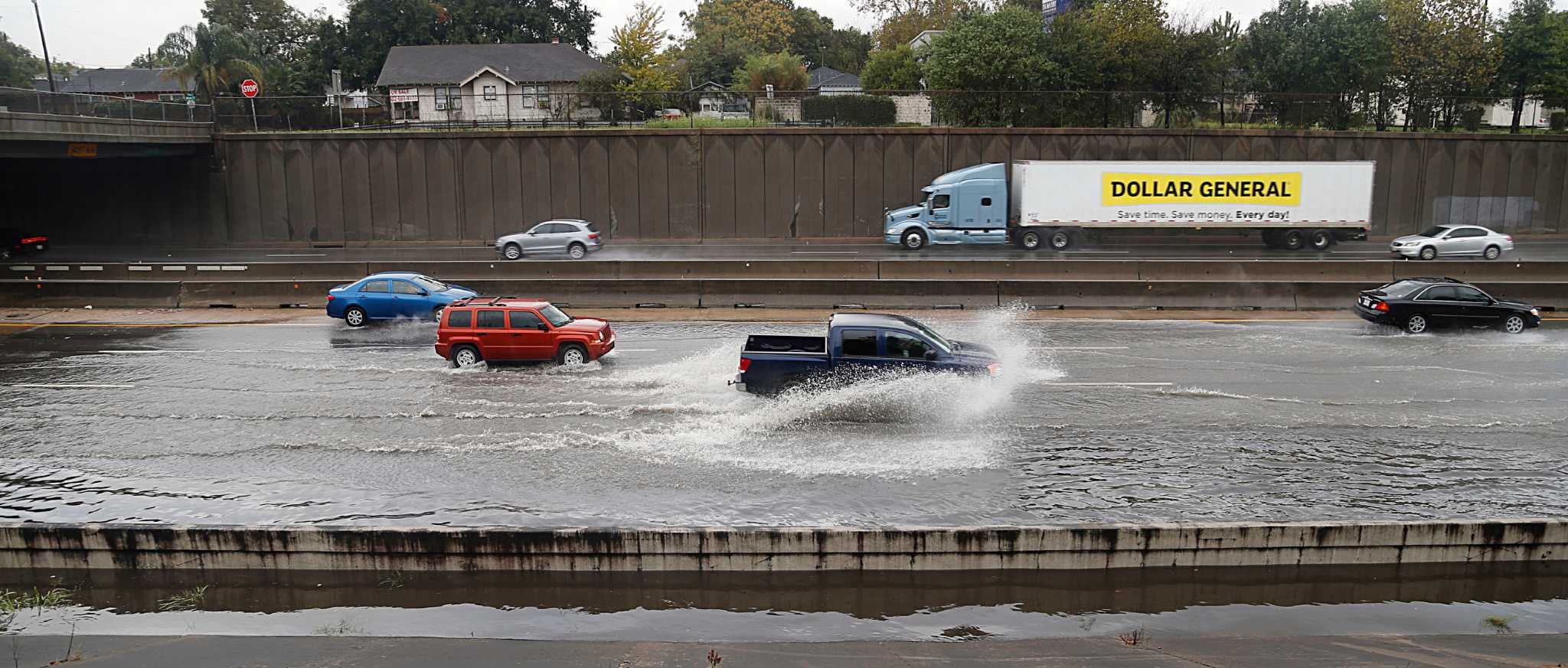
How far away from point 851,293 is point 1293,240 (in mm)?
19758

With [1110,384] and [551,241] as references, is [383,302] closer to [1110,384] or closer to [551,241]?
[551,241]

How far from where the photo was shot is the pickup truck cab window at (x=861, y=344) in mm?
15266

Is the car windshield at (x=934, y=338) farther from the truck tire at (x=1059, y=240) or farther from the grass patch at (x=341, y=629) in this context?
the truck tire at (x=1059, y=240)

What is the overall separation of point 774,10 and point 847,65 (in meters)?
8.35

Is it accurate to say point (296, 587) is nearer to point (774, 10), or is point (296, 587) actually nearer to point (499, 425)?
point (499, 425)

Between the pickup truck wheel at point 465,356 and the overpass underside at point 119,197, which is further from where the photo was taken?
the overpass underside at point 119,197

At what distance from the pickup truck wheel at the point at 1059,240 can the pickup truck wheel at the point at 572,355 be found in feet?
70.3

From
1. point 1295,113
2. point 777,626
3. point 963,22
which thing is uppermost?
point 963,22

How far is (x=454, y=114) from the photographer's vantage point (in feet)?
149

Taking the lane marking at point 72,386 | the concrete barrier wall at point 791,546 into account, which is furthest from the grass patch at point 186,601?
the lane marking at point 72,386

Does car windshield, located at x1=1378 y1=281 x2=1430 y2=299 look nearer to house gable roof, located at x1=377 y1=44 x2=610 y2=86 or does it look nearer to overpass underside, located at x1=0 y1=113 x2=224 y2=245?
overpass underside, located at x1=0 y1=113 x2=224 y2=245

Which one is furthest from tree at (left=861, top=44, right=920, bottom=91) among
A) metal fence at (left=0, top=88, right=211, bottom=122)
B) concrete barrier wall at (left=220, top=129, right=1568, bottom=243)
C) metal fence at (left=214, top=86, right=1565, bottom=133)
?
metal fence at (left=0, top=88, right=211, bottom=122)

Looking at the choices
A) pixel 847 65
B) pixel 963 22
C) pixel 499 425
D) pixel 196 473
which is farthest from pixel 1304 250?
pixel 847 65

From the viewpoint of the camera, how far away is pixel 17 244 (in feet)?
127
